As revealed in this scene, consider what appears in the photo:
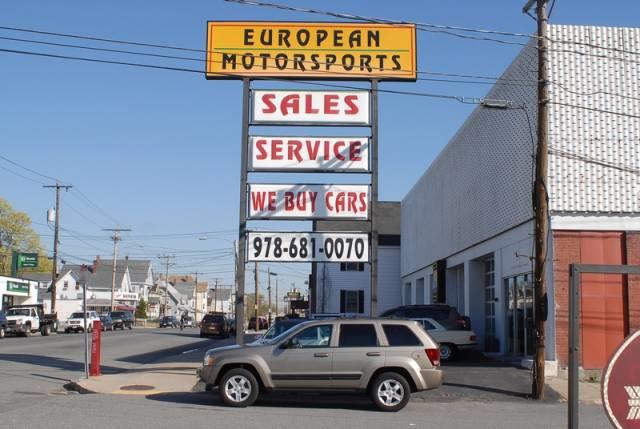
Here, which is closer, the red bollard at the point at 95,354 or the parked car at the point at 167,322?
the red bollard at the point at 95,354

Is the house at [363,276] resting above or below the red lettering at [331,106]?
below

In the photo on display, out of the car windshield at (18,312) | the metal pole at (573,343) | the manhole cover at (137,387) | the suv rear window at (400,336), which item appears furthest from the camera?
the car windshield at (18,312)

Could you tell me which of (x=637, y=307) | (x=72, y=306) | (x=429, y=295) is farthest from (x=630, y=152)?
(x=72, y=306)

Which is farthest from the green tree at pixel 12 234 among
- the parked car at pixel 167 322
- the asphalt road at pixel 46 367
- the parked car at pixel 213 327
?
the asphalt road at pixel 46 367

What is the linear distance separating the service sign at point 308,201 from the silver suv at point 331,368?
583cm

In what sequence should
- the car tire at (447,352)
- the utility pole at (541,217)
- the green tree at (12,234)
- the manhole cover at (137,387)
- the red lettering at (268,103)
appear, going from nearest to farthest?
the utility pole at (541,217) < the manhole cover at (137,387) < the red lettering at (268,103) < the car tire at (447,352) < the green tree at (12,234)

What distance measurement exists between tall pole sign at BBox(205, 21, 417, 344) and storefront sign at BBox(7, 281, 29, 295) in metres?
47.5

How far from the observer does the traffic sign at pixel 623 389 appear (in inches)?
177

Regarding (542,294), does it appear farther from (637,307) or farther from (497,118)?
(497,118)

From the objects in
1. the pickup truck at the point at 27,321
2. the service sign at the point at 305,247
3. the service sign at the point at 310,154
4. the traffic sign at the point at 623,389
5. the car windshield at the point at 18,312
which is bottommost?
the pickup truck at the point at 27,321

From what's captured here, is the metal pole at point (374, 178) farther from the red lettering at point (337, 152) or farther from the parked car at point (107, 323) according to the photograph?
the parked car at point (107, 323)

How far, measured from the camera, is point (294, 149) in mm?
18828

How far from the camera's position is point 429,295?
122 feet

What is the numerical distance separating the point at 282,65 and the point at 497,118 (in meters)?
8.41
